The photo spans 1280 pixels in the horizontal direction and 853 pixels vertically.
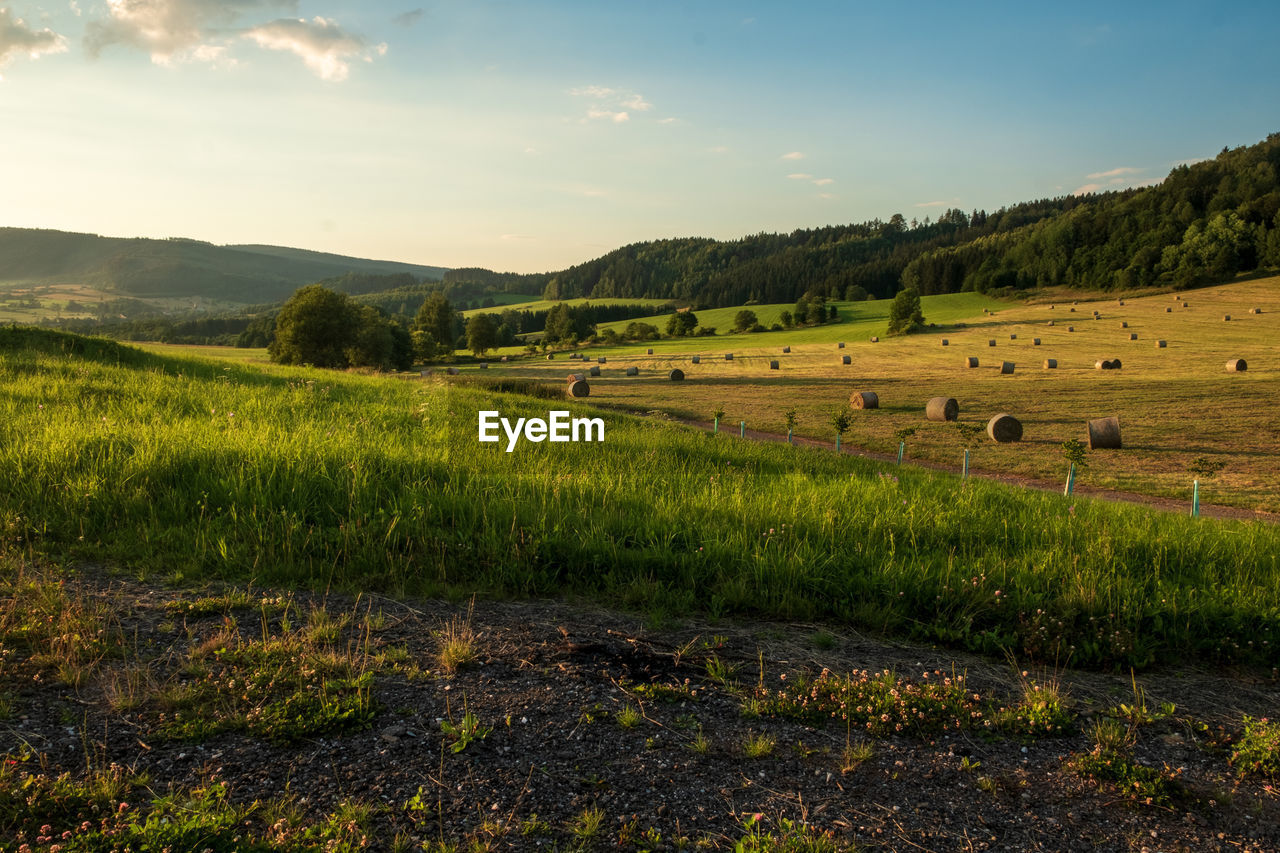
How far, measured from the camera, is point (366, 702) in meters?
3.70

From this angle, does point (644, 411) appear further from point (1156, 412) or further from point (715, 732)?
point (715, 732)

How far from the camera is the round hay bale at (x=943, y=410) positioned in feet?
98.8

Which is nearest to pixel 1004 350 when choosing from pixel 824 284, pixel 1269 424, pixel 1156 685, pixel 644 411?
pixel 1269 424

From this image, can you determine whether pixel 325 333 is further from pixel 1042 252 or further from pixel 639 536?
pixel 1042 252

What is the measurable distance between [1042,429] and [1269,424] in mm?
7319

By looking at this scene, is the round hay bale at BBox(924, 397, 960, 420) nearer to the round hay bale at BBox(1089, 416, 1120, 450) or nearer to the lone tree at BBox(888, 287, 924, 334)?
the round hay bale at BBox(1089, 416, 1120, 450)

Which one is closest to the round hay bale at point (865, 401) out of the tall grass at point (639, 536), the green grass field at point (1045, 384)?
the green grass field at point (1045, 384)

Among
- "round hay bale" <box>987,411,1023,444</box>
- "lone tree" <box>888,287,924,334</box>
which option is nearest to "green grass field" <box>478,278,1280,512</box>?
"round hay bale" <box>987,411,1023,444</box>

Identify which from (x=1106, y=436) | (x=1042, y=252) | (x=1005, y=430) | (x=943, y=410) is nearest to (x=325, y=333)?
(x=943, y=410)

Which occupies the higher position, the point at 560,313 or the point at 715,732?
the point at 560,313

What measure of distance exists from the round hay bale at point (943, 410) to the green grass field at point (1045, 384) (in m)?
0.58

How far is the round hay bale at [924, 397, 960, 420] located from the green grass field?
1.91 feet

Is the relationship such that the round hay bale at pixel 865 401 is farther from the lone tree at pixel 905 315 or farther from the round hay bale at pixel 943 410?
the lone tree at pixel 905 315

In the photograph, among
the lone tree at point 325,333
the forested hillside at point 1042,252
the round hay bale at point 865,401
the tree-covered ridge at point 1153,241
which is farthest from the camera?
the forested hillside at point 1042,252
